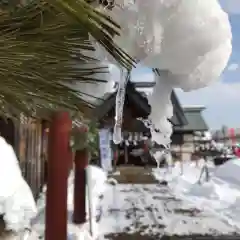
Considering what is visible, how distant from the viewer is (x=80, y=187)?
3.60m

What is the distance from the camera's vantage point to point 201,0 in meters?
0.74

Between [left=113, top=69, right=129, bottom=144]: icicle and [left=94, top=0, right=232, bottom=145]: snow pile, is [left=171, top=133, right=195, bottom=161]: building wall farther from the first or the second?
[left=94, top=0, right=232, bottom=145]: snow pile

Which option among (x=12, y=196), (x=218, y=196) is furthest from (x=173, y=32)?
(x=218, y=196)

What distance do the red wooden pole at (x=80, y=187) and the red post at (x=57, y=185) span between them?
158 cm

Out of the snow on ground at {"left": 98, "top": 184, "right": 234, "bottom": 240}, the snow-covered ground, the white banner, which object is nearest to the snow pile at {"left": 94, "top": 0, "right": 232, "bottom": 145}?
the snow-covered ground

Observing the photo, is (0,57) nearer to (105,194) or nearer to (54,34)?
(54,34)

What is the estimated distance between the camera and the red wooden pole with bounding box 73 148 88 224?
3.55 m

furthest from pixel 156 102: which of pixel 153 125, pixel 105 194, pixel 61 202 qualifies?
pixel 105 194

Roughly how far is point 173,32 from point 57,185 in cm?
133

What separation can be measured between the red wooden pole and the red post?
1583 millimetres

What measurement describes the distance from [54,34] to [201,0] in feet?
0.90

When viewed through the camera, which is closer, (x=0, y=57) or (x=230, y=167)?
(x=0, y=57)

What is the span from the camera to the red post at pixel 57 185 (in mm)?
1918

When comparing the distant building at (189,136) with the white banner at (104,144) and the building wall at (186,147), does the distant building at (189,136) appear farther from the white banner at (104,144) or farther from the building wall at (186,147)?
the white banner at (104,144)
